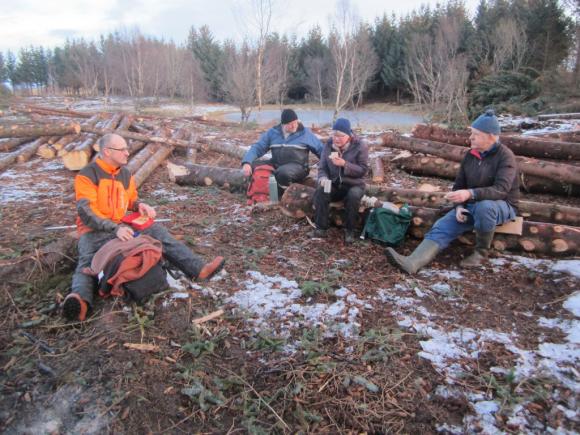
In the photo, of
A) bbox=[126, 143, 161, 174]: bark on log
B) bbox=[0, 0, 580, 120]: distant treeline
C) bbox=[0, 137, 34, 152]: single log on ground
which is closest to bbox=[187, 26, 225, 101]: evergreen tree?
bbox=[0, 0, 580, 120]: distant treeline

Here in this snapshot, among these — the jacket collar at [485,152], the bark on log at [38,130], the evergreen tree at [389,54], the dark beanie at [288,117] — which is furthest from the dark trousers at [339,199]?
the evergreen tree at [389,54]

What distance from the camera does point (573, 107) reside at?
1473 cm

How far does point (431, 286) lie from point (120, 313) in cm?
269

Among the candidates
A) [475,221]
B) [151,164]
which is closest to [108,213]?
[475,221]

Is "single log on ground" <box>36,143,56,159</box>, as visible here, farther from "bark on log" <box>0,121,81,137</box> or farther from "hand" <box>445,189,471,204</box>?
"hand" <box>445,189,471,204</box>

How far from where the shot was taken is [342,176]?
177 inches

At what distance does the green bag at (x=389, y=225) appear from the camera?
167 inches

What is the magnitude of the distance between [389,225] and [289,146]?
90.4 inches

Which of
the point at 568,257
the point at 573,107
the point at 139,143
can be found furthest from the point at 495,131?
the point at 573,107

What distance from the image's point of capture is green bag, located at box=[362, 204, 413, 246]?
13.9 feet

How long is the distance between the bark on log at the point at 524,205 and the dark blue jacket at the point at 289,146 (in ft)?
4.56

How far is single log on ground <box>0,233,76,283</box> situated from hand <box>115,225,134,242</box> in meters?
0.86

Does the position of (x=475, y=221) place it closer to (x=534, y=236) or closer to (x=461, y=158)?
(x=534, y=236)

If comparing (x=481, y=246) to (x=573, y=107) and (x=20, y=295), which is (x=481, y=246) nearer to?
(x=20, y=295)
